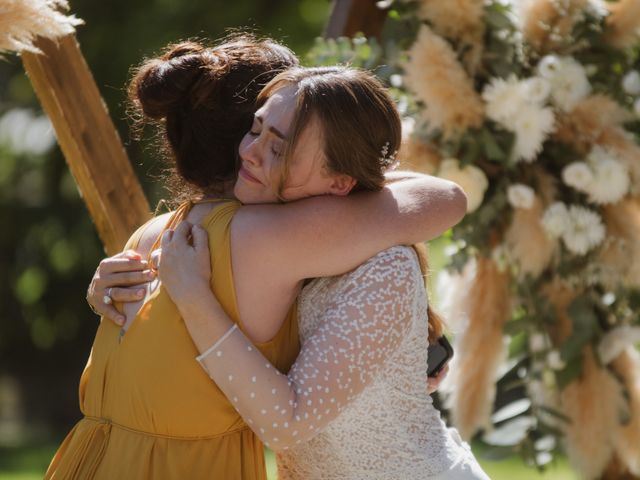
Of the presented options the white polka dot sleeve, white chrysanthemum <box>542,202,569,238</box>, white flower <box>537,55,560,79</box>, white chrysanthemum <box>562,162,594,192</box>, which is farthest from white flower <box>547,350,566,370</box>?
the white polka dot sleeve

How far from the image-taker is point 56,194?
866 centimetres

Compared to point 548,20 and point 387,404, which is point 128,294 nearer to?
point 387,404

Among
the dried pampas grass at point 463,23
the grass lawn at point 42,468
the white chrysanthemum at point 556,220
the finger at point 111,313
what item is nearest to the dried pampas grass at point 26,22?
the finger at point 111,313

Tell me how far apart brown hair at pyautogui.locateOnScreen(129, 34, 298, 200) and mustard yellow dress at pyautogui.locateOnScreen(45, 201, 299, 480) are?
0.51 ft

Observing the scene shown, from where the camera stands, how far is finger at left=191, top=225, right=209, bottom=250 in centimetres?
181

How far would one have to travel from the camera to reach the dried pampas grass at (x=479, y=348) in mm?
3074

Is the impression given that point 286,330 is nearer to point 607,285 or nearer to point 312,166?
point 312,166

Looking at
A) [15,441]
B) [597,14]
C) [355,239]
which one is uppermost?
[355,239]

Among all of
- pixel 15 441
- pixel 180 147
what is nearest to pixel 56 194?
pixel 15 441

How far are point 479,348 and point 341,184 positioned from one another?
53.3 inches

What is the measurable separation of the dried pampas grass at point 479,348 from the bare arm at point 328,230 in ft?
3.85

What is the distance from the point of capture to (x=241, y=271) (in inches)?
70.2

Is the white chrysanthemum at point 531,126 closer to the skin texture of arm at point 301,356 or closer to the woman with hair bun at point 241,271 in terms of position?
the woman with hair bun at point 241,271

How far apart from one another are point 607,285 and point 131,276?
1.61 meters
